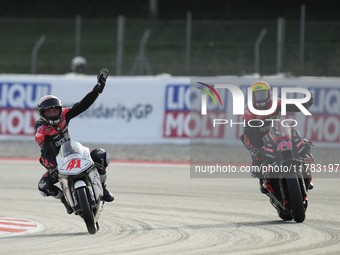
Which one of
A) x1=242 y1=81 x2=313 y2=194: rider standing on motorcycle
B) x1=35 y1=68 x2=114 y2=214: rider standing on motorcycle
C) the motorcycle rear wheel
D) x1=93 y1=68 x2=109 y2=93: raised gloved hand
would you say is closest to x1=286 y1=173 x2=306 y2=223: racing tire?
x1=242 y1=81 x2=313 y2=194: rider standing on motorcycle

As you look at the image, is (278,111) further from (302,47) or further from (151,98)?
(302,47)

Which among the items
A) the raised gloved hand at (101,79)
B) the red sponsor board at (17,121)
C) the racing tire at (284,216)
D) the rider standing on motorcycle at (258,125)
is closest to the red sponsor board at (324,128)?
the red sponsor board at (17,121)

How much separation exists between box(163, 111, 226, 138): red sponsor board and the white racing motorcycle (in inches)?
302

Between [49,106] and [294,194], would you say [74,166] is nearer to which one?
[49,106]

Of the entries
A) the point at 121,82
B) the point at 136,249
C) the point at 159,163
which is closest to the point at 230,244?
the point at 136,249

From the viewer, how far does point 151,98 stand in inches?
555

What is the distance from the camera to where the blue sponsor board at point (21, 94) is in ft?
47.3

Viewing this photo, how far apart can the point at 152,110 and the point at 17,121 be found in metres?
3.26

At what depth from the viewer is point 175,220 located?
684 cm

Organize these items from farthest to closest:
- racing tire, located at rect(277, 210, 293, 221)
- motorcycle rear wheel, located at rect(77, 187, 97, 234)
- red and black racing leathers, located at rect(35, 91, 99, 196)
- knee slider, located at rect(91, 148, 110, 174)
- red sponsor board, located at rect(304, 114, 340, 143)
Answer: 1. red sponsor board, located at rect(304, 114, 340, 143)
2. racing tire, located at rect(277, 210, 293, 221)
3. knee slider, located at rect(91, 148, 110, 174)
4. red and black racing leathers, located at rect(35, 91, 99, 196)
5. motorcycle rear wheel, located at rect(77, 187, 97, 234)

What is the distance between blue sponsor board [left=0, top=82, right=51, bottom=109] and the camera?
47.3 ft

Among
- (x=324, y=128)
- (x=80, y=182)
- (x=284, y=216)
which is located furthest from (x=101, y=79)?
(x=324, y=128)

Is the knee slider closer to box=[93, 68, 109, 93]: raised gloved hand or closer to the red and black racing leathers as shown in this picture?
the red and black racing leathers

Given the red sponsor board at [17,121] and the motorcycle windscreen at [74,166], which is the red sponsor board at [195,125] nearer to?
the red sponsor board at [17,121]
